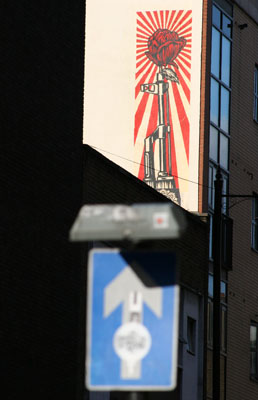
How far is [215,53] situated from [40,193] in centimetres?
1600

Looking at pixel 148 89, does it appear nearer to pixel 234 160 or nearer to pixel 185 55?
pixel 185 55

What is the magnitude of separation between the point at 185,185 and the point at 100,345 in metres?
30.0

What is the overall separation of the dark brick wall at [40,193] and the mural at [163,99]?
1158 centimetres

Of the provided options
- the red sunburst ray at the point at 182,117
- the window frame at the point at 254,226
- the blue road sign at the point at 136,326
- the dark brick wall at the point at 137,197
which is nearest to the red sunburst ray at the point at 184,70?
the red sunburst ray at the point at 182,117

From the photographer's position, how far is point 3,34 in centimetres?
2342

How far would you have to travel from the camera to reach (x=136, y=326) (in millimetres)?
7809

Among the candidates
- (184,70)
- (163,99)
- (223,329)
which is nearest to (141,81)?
(163,99)

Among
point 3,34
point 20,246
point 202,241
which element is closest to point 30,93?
point 3,34

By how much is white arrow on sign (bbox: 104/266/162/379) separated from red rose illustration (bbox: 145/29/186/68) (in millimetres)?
31389

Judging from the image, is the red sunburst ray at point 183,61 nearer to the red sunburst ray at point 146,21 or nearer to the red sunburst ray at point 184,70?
the red sunburst ray at point 184,70

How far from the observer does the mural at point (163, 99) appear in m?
38.1

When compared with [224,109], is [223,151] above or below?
below

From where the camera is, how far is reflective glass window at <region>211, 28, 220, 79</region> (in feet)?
129

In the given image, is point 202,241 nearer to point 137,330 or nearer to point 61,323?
point 61,323
